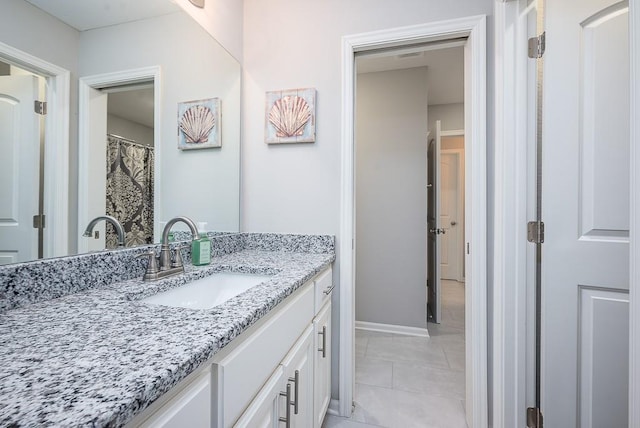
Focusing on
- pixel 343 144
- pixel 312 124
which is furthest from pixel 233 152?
pixel 343 144

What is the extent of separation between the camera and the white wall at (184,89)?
982 mm

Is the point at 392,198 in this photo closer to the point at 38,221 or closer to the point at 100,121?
the point at 100,121

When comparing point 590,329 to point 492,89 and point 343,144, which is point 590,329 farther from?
point 343,144

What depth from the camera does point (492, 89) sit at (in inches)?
53.9

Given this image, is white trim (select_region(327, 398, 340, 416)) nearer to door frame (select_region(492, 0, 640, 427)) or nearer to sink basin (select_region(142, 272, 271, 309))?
door frame (select_region(492, 0, 640, 427))

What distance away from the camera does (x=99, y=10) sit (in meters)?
0.94

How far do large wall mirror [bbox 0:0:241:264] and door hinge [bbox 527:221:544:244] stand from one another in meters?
1.53

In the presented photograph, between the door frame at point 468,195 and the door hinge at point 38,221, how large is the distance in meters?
1.19

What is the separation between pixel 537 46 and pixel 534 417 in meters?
1.64

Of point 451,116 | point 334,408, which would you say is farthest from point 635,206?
point 451,116

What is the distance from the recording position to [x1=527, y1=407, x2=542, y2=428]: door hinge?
4.00ft

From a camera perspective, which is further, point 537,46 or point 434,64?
point 434,64

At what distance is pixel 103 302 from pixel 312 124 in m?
1.26

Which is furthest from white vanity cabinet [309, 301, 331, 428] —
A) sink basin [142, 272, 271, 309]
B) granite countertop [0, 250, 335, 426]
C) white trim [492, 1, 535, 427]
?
white trim [492, 1, 535, 427]
